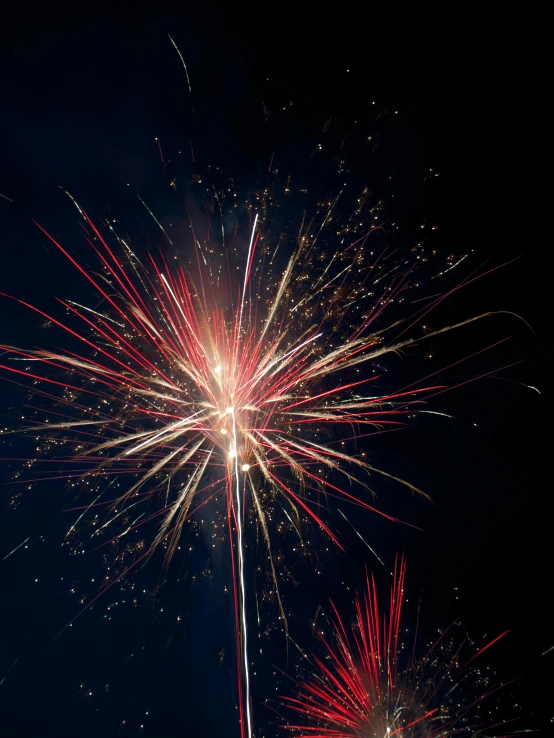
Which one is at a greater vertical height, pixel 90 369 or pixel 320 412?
pixel 90 369

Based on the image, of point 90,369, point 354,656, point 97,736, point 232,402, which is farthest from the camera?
point 97,736

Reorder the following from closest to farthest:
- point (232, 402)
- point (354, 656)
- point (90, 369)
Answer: point (90, 369)
point (232, 402)
point (354, 656)

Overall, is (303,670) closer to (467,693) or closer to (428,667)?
(428,667)

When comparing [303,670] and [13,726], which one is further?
[13,726]

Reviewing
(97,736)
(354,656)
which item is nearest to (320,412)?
(354,656)

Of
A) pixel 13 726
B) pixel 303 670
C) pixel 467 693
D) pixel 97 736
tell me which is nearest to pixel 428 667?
pixel 467 693

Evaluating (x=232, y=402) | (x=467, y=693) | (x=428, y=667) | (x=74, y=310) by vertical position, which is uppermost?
(x=74, y=310)
